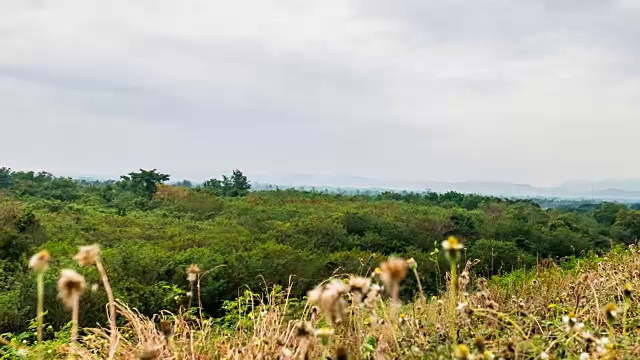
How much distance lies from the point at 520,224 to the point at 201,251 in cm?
1574

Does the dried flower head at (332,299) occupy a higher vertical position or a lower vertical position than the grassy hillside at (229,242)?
higher

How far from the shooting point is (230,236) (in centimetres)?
1741

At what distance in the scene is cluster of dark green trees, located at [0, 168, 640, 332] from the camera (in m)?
10.1

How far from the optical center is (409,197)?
4078cm

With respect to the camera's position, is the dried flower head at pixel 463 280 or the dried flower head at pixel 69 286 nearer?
the dried flower head at pixel 69 286

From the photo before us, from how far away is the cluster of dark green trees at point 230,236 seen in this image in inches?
397

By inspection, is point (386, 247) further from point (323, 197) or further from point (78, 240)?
point (323, 197)

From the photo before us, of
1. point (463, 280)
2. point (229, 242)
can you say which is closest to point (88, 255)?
point (463, 280)

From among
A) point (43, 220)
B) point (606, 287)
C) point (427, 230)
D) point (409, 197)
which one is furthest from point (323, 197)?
point (606, 287)

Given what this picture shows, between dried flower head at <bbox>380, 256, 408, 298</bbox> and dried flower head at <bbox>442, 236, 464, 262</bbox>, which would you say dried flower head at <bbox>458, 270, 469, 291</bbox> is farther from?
dried flower head at <bbox>380, 256, 408, 298</bbox>

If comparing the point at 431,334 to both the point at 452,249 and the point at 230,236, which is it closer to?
the point at 452,249

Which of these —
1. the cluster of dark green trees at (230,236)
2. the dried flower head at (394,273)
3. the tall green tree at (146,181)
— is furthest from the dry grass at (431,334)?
the tall green tree at (146,181)

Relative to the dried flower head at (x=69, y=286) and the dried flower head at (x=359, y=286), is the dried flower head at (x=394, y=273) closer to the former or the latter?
the dried flower head at (x=359, y=286)

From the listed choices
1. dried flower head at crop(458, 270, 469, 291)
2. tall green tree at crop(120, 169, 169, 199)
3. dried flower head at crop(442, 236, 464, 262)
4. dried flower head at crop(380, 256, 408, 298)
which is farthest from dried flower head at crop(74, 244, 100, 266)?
tall green tree at crop(120, 169, 169, 199)
